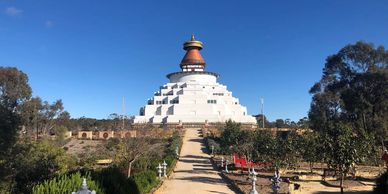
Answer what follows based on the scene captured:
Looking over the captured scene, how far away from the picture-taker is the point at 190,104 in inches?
3118

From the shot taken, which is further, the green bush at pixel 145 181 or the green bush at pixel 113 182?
the green bush at pixel 145 181

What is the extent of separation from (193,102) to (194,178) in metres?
54.3

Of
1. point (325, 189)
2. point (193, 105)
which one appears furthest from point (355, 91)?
point (193, 105)

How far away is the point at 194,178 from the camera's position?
2552 centimetres

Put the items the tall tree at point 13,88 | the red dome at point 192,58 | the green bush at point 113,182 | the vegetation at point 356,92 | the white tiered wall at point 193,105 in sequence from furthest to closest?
the red dome at point 192,58
the white tiered wall at point 193,105
the tall tree at point 13,88
the vegetation at point 356,92
the green bush at point 113,182

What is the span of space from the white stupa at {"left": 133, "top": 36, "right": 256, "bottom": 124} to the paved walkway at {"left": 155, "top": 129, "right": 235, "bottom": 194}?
32.0 m

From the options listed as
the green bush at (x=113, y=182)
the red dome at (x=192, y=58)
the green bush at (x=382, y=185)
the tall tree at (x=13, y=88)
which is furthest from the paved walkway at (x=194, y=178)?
the red dome at (x=192, y=58)

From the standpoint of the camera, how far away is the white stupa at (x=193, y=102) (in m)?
76.6

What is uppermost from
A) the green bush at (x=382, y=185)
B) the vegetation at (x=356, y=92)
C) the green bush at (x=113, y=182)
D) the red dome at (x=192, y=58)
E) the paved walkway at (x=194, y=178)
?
the red dome at (x=192, y=58)

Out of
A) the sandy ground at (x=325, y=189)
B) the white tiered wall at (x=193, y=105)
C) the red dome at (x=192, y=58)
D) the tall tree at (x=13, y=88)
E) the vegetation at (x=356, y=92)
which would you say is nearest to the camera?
the sandy ground at (x=325, y=189)

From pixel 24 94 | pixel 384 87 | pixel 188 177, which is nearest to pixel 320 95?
pixel 384 87

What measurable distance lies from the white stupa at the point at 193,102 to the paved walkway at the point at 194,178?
32.0 m

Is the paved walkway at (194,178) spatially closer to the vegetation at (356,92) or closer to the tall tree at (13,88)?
the vegetation at (356,92)

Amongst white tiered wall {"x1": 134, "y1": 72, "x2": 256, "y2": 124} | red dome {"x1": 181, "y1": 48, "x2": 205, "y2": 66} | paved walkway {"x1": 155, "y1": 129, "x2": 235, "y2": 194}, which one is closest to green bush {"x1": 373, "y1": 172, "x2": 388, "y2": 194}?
paved walkway {"x1": 155, "y1": 129, "x2": 235, "y2": 194}
